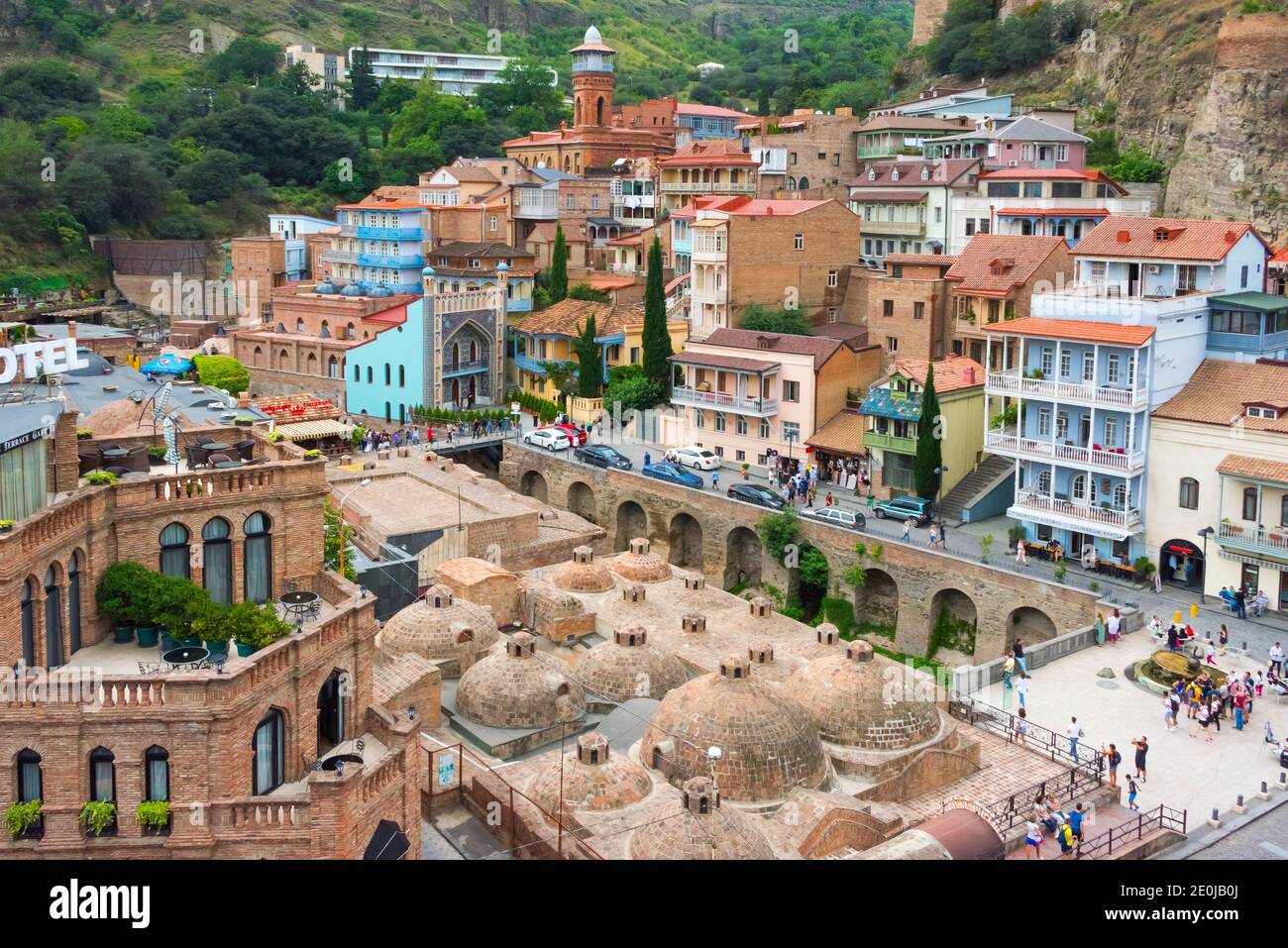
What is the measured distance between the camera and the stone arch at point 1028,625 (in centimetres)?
4328

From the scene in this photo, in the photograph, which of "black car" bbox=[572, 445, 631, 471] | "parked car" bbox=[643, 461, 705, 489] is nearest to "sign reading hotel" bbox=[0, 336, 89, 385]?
"parked car" bbox=[643, 461, 705, 489]

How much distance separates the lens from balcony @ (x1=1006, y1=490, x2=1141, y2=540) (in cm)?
4362

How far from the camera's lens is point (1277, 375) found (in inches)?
1699

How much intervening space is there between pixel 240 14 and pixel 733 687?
135 m

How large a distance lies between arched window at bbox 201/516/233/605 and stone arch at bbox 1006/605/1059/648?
27.3m

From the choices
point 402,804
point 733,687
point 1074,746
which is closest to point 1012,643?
point 1074,746

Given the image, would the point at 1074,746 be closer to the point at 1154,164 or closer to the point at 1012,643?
the point at 1012,643

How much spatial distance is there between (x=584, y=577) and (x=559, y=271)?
36.3 m

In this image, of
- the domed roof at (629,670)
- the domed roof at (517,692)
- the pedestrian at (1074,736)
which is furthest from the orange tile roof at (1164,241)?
the domed roof at (517,692)

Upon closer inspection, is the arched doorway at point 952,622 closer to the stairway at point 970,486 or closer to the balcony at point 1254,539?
the stairway at point 970,486

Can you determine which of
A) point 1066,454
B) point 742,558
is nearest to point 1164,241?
point 1066,454

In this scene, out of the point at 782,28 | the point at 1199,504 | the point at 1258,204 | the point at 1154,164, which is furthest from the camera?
the point at 782,28

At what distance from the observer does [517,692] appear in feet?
109
